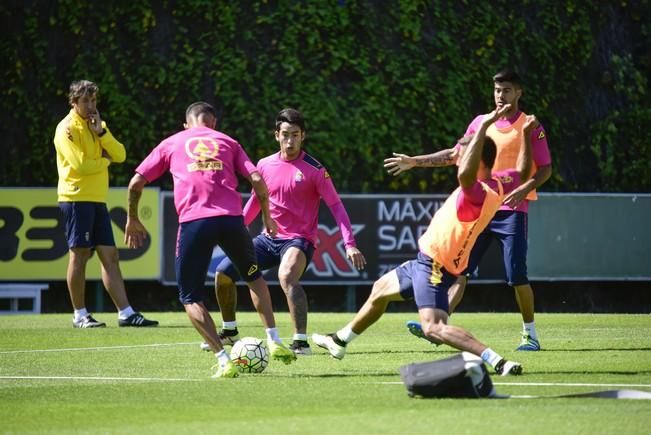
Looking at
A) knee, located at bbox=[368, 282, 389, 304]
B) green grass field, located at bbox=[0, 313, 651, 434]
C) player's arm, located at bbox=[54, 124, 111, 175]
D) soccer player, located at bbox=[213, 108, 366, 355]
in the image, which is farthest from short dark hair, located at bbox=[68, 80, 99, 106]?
knee, located at bbox=[368, 282, 389, 304]

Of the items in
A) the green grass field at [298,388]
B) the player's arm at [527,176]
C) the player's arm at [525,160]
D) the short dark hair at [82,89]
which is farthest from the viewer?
the short dark hair at [82,89]

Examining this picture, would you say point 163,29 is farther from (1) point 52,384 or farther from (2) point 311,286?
(1) point 52,384

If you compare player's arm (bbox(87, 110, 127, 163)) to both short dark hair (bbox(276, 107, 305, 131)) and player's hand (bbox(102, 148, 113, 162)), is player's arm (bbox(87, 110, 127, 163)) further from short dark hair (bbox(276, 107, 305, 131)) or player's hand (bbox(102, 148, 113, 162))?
short dark hair (bbox(276, 107, 305, 131))

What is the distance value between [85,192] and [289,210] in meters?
3.55

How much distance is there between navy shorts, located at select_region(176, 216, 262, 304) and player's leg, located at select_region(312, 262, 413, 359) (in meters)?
1.11

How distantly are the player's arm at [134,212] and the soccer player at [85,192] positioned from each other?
4659 millimetres

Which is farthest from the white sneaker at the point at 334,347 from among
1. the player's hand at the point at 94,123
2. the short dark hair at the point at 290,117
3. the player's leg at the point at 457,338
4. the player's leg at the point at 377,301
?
the player's hand at the point at 94,123

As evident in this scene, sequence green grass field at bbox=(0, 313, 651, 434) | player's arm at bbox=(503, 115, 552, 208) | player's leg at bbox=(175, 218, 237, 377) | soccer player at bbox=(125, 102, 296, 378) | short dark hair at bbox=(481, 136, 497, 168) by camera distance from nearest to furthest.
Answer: green grass field at bbox=(0, 313, 651, 434) < short dark hair at bbox=(481, 136, 497, 168) < player's leg at bbox=(175, 218, 237, 377) < soccer player at bbox=(125, 102, 296, 378) < player's arm at bbox=(503, 115, 552, 208)

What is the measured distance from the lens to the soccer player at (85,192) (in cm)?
1493

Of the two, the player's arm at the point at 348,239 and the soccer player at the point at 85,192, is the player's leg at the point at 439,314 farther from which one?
the soccer player at the point at 85,192

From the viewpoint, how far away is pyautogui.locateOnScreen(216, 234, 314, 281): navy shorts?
482 inches

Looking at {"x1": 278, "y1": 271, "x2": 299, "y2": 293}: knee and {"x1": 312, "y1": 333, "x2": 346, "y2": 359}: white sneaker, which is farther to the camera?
{"x1": 278, "y1": 271, "x2": 299, "y2": 293}: knee

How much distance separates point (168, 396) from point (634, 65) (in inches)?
606

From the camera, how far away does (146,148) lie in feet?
68.2
